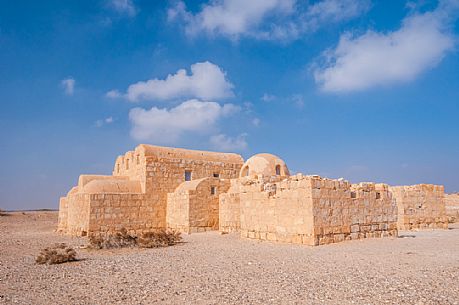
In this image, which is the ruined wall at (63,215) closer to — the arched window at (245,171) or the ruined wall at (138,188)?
the ruined wall at (138,188)

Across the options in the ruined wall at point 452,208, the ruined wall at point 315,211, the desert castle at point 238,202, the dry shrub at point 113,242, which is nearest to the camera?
the ruined wall at point 315,211

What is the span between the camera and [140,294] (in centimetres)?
452

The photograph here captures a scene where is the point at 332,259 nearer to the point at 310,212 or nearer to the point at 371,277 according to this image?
the point at 371,277

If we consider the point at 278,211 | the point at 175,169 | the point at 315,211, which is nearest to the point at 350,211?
the point at 315,211

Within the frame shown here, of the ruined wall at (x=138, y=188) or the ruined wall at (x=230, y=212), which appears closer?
the ruined wall at (x=230, y=212)

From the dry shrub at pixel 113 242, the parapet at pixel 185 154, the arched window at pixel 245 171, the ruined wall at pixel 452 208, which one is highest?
the parapet at pixel 185 154

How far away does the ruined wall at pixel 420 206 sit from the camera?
14398 millimetres

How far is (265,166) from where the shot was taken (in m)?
17.8

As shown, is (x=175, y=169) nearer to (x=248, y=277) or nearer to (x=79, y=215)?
(x=79, y=215)

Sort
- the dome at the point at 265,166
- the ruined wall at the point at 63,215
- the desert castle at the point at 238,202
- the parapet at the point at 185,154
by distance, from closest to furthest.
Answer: the desert castle at the point at 238,202, the ruined wall at the point at 63,215, the parapet at the point at 185,154, the dome at the point at 265,166

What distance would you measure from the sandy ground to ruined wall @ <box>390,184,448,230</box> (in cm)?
633

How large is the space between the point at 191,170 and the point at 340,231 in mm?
10245

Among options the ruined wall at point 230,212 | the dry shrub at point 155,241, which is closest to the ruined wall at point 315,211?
the ruined wall at point 230,212

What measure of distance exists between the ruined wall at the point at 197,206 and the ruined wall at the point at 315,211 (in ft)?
12.6
